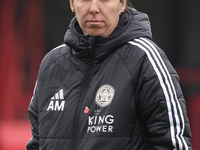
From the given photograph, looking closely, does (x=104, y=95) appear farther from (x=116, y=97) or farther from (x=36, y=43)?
(x=36, y=43)

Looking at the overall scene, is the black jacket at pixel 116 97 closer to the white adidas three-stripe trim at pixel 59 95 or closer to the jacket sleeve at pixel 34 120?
the white adidas three-stripe trim at pixel 59 95

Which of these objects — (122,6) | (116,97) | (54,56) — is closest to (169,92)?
(116,97)

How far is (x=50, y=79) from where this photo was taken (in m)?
2.34

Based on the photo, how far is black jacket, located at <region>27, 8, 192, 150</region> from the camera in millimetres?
2061

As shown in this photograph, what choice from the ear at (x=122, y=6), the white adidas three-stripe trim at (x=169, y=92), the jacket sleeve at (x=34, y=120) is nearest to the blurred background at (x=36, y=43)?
the jacket sleeve at (x=34, y=120)

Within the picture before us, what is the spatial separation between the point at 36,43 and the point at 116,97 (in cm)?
417

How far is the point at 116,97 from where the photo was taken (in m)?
2.11

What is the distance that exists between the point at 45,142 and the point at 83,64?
330 millimetres

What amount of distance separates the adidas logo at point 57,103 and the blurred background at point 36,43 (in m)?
3.77

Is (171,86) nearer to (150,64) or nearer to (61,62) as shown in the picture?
(150,64)

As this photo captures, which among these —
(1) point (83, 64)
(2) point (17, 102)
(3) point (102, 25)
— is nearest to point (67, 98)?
(1) point (83, 64)

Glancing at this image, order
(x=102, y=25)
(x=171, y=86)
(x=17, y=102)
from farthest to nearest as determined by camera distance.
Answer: (x=17, y=102), (x=102, y=25), (x=171, y=86)

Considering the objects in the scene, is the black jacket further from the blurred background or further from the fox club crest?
the blurred background

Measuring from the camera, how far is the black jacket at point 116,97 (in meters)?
2.06
